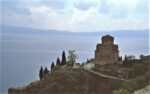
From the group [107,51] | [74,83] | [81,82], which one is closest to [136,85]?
[74,83]

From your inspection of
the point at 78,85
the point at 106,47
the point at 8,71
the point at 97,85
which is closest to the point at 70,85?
the point at 78,85

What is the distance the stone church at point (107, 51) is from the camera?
1539 inches

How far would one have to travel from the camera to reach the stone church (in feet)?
128

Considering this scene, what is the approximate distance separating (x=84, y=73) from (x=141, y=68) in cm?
487

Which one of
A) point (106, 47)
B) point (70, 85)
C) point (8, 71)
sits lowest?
point (8, 71)

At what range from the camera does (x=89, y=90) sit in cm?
3225

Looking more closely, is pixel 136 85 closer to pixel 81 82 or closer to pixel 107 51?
pixel 81 82

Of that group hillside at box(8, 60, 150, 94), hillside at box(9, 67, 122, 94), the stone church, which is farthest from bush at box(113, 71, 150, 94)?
the stone church

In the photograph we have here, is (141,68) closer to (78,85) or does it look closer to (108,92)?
(108,92)

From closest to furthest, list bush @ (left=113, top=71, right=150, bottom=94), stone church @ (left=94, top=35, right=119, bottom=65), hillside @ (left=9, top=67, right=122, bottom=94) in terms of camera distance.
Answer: bush @ (left=113, top=71, right=150, bottom=94) → hillside @ (left=9, top=67, right=122, bottom=94) → stone church @ (left=94, top=35, right=119, bottom=65)

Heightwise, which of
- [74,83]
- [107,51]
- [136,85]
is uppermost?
[107,51]

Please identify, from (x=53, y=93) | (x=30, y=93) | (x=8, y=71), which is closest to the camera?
(x=53, y=93)

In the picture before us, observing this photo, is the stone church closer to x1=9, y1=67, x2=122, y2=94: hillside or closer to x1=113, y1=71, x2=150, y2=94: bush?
x1=9, y1=67, x2=122, y2=94: hillside

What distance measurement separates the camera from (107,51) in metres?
39.4
